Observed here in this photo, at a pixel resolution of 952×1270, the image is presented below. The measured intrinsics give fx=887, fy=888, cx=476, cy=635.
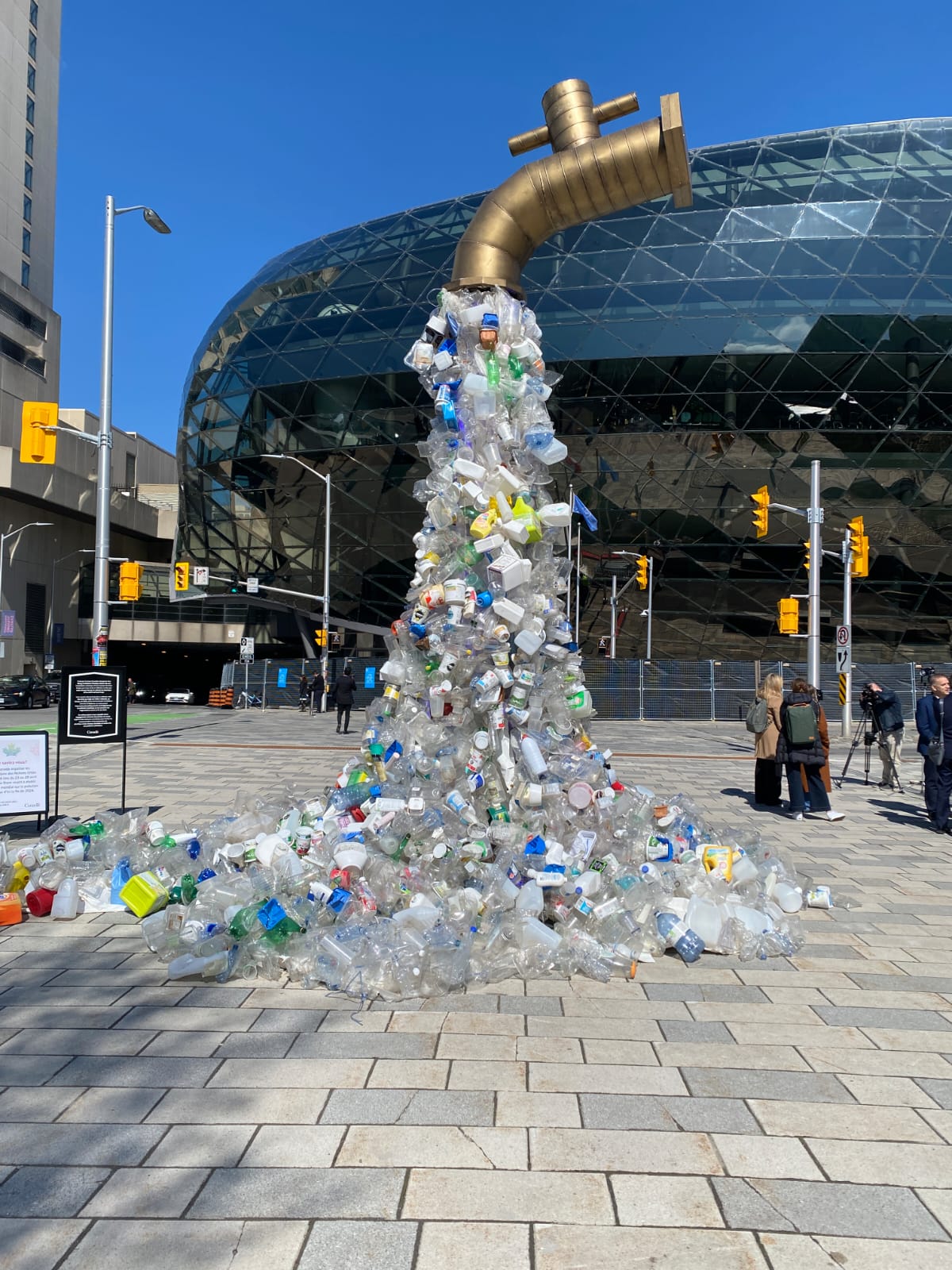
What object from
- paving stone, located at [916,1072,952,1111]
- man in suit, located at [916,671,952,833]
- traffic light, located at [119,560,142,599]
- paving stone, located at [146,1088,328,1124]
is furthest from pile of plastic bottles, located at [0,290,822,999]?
traffic light, located at [119,560,142,599]

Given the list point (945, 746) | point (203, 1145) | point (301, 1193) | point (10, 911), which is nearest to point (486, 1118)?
point (301, 1193)

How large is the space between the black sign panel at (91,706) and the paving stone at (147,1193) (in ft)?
21.9

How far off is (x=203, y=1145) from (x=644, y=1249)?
1522 millimetres

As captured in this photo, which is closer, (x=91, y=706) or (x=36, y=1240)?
(x=36, y=1240)

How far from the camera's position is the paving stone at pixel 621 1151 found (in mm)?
2953

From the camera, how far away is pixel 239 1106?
3348 mm

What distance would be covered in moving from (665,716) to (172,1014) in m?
24.7

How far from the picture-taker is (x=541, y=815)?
5.74 meters

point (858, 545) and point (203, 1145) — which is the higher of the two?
point (858, 545)

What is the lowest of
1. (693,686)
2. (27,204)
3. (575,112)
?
(693,686)

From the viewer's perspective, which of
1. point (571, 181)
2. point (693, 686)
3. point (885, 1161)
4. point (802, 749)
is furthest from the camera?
point (693, 686)

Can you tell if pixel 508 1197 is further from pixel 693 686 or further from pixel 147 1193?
pixel 693 686

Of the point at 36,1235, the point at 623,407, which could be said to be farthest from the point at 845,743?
the point at 36,1235

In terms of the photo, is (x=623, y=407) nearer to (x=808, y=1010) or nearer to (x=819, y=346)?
(x=819, y=346)
